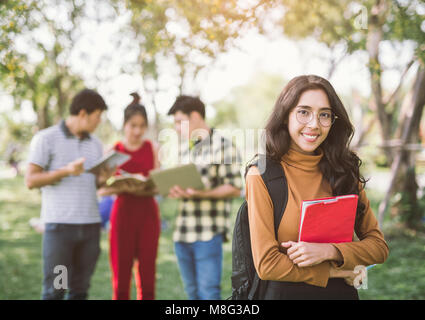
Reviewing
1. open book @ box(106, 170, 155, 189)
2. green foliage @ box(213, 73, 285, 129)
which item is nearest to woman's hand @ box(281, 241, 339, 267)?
open book @ box(106, 170, 155, 189)

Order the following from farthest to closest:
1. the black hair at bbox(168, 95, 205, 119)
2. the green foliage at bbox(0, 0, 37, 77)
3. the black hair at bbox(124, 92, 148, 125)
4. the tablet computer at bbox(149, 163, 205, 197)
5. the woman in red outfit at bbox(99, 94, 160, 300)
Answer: the black hair at bbox(124, 92, 148, 125) → the woman in red outfit at bbox(99, 94, 160, 300) → the black hair at bbox(168, 95, 205, 119) → the tablet computer at bbox(149, 163, 205, 197) → the green foliage at bbox(0, 0, 37, 77)

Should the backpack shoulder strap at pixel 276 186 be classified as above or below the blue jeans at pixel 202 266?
above

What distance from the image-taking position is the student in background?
1474mm

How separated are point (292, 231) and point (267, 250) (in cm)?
15

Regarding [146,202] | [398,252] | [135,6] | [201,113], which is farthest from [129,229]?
[398,252]

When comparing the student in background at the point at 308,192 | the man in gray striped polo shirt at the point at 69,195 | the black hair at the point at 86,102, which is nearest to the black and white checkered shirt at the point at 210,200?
the man in gray striped polo shirt at the point at 69,195

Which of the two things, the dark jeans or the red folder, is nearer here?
the red folder


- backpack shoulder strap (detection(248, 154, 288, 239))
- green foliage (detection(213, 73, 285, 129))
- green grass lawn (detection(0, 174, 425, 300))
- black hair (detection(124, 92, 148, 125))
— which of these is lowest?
green grass lawn (detection(0, 174, 425, 300))

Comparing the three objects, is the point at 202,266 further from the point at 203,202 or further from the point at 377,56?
the point at 377,56

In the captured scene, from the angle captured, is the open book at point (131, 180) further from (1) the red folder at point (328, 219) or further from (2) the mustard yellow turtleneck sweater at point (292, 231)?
(1) the red folder at point (328, 219)

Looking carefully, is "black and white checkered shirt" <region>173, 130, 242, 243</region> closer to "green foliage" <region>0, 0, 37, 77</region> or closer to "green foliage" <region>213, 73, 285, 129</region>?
"green foliage" <region>0, 0, 37, 77</region>

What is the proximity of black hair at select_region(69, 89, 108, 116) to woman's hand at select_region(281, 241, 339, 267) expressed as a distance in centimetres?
206

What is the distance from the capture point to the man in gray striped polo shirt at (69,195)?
→ 2.74m

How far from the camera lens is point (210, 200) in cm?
297
